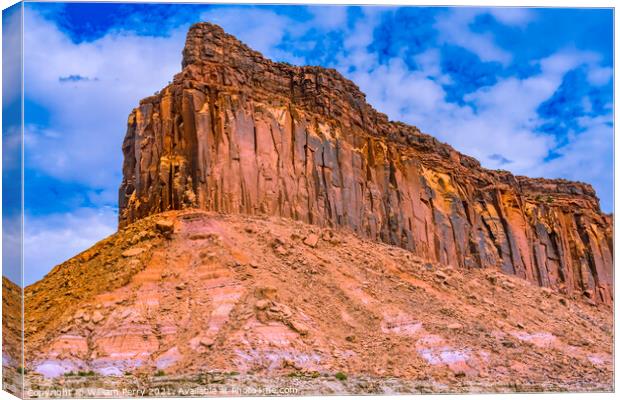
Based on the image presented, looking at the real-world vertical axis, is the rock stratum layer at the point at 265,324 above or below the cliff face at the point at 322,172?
below

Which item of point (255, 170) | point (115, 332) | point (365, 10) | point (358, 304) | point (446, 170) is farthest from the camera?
point (446, 170)

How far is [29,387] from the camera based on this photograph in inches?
1305

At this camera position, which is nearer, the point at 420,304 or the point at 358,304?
the point at 358,304

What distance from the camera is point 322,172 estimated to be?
53156 millimetres

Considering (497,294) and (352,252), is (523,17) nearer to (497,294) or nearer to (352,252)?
(352,252)

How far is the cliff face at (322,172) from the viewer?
156ft

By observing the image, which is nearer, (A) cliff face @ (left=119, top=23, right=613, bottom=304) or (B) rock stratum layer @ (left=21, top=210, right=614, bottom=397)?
(B) rock stratum layer @ (left=21, top=210, right=614, bottom=397)

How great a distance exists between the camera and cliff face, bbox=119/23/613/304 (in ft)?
156

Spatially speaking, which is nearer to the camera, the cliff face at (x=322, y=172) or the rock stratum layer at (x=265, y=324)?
the rock stratum layer at (x=265, y=324)

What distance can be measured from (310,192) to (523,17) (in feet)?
53.5

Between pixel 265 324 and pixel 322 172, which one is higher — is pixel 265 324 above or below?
below

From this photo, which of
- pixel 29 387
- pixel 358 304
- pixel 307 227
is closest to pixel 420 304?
pixel 358 304

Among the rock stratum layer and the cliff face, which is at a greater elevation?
the cliff face

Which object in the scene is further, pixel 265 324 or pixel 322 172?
pixel 322 172
